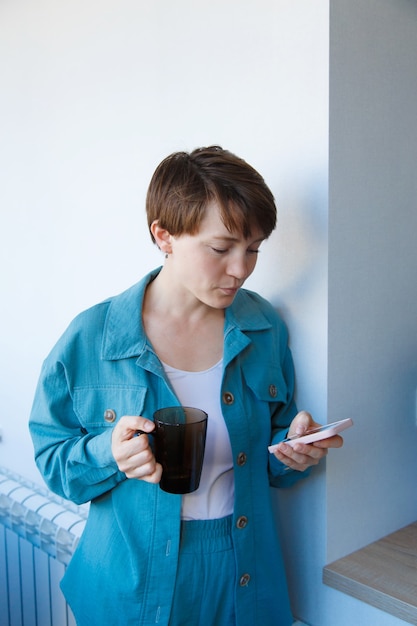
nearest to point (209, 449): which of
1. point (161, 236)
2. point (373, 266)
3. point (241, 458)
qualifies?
point (241, 458)

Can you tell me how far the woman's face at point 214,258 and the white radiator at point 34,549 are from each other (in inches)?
37.2

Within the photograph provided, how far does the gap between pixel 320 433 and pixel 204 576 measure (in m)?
0.36

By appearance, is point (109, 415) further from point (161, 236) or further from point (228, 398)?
point (161, 236)

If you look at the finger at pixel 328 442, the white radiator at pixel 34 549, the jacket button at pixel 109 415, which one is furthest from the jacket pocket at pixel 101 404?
the white radiator at pixel 34 549

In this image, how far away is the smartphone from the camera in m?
0.99

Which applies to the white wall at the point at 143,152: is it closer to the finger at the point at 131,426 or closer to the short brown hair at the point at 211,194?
the short brown hair at the point at 211,194

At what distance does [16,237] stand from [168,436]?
1.41 metres

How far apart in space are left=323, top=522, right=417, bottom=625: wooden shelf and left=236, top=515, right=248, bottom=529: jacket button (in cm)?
24

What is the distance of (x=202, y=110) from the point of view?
145 cm

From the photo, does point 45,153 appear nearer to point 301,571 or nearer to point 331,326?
point 331,326

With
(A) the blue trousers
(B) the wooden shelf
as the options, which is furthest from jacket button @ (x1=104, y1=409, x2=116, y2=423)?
(B) the wooden shelf

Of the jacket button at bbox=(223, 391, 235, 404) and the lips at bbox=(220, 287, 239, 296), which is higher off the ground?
the lips at bbox=(220, 287, 239, 296)

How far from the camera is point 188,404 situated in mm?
1160

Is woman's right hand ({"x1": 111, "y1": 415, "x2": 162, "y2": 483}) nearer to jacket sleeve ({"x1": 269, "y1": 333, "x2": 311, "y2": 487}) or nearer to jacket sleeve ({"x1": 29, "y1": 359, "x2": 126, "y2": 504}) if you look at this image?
jacket sleeve ({"x1": 29, "y1": 359, "x2": 126, "y2": 504})
